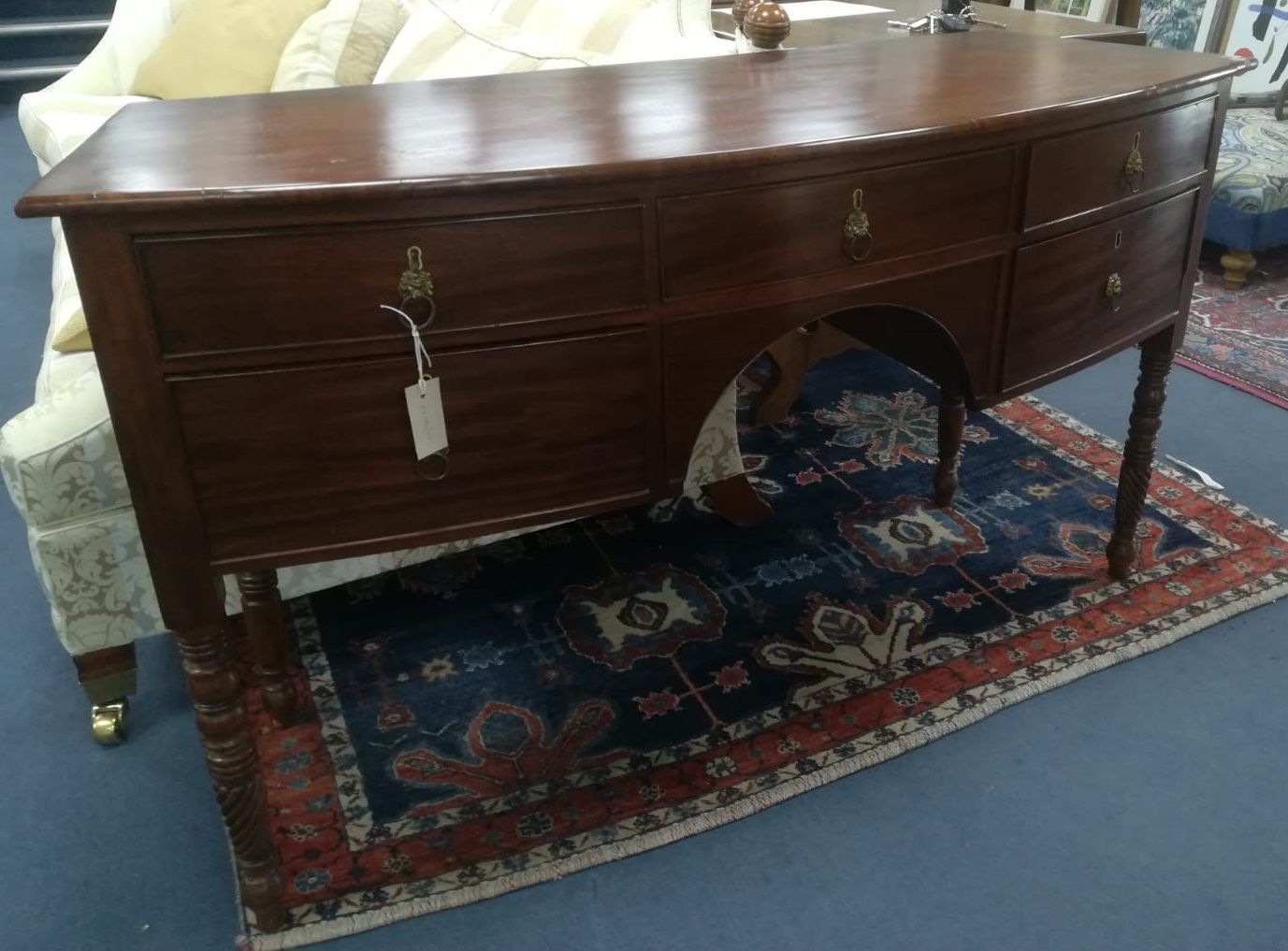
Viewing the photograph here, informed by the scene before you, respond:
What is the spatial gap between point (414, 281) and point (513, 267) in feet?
0.31

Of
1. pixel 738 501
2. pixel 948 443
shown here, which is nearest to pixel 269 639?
pixel 738 501

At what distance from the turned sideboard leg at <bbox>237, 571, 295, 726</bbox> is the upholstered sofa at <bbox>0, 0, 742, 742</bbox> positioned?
100 mm

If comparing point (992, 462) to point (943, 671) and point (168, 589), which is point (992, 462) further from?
point (168, 589)

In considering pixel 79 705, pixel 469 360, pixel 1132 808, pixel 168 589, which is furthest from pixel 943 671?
pixel 79 705

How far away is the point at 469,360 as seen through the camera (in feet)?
3.49

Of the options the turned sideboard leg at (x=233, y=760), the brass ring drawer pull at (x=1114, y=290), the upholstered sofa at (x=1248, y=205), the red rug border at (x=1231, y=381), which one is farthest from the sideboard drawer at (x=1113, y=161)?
the upholstered sofa at (x=1248, y=205)

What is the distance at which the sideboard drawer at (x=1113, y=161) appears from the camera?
1322mm

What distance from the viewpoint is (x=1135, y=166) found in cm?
141

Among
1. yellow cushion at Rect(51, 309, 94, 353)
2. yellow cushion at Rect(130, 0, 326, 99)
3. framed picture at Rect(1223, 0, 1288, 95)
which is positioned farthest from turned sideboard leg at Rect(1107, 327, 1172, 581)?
framed picture at Rect(1223, 0, 1288, 95)

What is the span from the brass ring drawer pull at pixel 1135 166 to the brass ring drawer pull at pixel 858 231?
1.49 feet

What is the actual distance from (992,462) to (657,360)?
136 centimetres

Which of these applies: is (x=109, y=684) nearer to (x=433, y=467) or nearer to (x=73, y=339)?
(x=73, y=339)

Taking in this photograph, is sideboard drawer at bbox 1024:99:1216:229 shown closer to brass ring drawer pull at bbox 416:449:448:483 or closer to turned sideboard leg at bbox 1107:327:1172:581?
turned sideboard leg at bbox 1107:327:1172:581

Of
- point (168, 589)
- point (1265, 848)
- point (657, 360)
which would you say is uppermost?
point (657, 360)
